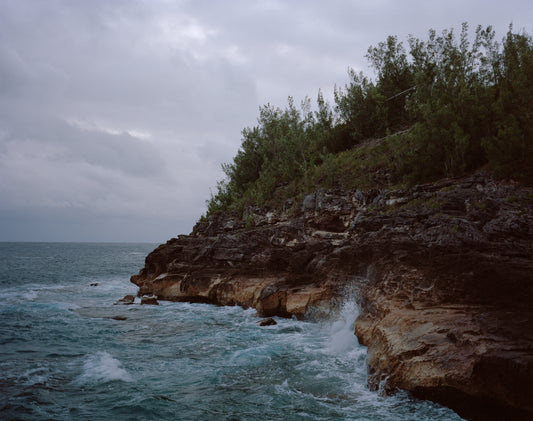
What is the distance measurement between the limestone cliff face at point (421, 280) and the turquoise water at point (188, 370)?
1195 millimetres

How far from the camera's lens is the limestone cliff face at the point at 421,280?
358 inches

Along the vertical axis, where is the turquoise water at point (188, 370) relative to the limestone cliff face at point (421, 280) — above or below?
below

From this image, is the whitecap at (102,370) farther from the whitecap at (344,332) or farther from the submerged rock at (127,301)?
the submerged rock at (127,301)

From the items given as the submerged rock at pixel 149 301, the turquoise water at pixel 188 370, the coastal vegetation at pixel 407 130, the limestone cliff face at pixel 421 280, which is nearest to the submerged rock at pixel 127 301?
the submerged rock at pixel 149 301

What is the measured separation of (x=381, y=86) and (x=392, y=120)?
4874 mm

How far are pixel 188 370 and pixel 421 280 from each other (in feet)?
35.6

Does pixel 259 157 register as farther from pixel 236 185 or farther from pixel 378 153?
pixel 378 153

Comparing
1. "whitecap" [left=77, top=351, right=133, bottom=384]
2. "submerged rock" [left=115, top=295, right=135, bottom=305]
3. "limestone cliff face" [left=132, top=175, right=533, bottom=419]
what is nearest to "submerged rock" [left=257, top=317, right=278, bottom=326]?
"limestone cliff face" [left=132, top=175, right=533, bottom=419]

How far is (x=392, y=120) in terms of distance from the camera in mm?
35312

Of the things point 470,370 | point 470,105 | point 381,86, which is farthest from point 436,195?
point 381,86

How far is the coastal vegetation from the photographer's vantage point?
1680 cm

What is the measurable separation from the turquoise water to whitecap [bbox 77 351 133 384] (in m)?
0.04

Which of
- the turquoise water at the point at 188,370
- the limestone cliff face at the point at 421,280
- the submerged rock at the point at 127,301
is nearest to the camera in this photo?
the limestone cliff face at the point at 421,280

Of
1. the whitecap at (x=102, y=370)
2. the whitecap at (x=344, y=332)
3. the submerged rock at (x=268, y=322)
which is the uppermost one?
the whitecap at (x=344, y=332)
